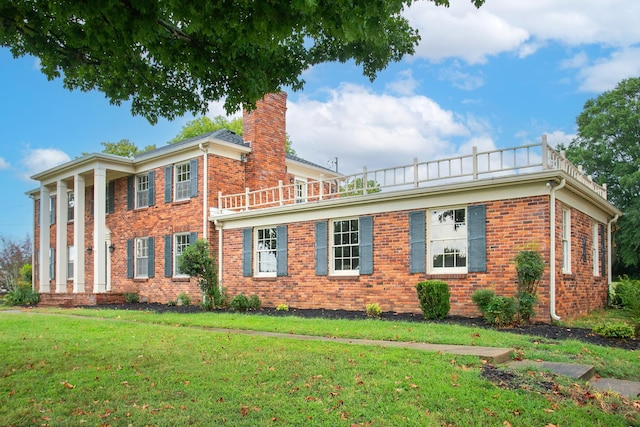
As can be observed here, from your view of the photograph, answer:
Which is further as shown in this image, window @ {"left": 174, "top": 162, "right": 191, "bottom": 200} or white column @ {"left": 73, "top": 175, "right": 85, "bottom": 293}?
white column @ {"left": 73, "top": 175, "right": 85, "bottom": 293}

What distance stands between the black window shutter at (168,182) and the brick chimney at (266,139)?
2.98m

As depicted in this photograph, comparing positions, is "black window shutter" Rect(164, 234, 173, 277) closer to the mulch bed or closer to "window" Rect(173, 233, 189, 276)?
"window" Rect(173, 233, 189, 276)

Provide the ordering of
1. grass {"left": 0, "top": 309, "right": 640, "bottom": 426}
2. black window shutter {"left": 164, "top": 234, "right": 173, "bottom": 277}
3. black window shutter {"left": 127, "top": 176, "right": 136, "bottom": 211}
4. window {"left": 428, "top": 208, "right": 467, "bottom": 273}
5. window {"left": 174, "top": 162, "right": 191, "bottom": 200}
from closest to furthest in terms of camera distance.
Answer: grass {"left": 0, "top": 309, "right": 640, "bottom": 426} → window {"left": 428, "top": 208, "right": 467, "bottom": 273} → window {"left": 174, "top": 162, "right": 191, "bottom": 200} → black window shutter {"left": 164, "top": 234, "right": 173, "bottom": 277} → black window shutter {"left": 127, "top": 176, "right": 136, "bottom": 211}

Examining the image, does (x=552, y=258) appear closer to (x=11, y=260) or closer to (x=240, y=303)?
(x=240, y=303)

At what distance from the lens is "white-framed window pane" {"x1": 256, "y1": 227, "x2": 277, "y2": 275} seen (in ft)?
54.4

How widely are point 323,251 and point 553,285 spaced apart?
6.29 metres

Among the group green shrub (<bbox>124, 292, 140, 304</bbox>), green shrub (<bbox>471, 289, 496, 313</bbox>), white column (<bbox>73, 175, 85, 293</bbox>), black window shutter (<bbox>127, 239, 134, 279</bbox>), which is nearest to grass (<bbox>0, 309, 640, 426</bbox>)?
green shrub (<bbox>471, 289, 496, 313</bbox>)

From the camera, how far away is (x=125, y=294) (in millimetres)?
20750

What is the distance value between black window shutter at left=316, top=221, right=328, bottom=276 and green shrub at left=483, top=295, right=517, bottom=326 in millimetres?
5276

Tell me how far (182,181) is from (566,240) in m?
13.5

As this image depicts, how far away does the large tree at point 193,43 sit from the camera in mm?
5484

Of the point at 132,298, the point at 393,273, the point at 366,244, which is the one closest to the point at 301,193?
the point at 132,298

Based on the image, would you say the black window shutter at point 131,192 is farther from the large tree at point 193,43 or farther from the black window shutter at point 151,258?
the large tree at point 193,43

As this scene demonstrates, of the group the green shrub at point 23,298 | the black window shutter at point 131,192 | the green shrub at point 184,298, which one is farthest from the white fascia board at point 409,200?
the green shrub at point 23,298
